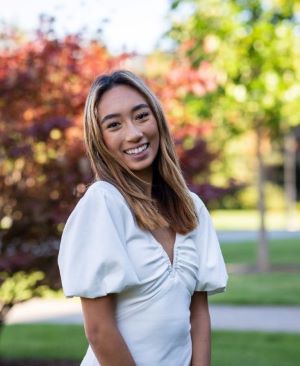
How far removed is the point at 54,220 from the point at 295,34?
6.42 metres

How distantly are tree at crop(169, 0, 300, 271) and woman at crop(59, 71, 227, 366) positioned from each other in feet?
28.2

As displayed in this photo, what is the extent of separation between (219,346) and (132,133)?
21.0 feet

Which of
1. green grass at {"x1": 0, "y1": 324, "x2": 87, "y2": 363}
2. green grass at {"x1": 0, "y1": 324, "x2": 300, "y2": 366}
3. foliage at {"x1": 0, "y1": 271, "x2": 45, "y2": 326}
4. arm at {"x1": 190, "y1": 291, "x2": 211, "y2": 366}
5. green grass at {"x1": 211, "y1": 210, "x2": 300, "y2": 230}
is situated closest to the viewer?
arm at {"x1": 190, "y1": 291, "x2": 211, "y2": 366}

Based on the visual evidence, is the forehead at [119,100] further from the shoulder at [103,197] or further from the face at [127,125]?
the shoulder at [103,197]

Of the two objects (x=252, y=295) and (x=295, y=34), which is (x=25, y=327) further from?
(x=295, y=34)

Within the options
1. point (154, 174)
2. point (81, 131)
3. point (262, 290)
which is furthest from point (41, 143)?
point (262, 290)

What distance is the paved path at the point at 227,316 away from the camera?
983cm

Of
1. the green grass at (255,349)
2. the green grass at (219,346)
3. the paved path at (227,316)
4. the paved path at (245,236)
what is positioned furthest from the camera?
the paved path at (245,236)

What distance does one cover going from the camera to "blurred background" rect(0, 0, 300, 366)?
22.7 ft

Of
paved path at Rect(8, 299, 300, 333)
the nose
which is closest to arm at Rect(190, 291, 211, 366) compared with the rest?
the nose

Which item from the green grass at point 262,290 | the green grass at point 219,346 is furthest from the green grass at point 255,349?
the green grass at point 262,290

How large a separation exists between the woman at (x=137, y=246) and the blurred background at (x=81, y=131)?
13.0 ft

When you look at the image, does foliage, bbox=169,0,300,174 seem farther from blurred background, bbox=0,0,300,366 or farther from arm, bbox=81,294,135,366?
arm, bbox=81,294,135,366

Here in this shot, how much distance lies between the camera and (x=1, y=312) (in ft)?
24.2
